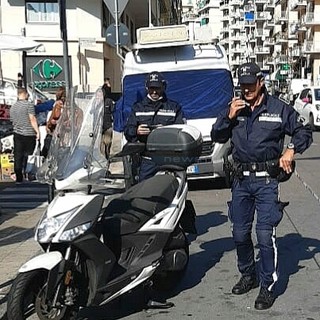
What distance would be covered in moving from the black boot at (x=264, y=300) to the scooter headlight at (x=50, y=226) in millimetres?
1711

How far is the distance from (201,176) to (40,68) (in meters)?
16.2

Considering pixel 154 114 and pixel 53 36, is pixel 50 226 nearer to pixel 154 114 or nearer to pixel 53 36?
pixel 154 114

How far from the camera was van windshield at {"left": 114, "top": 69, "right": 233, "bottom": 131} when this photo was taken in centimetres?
1205

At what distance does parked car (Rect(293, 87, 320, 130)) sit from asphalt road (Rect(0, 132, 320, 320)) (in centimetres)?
1470

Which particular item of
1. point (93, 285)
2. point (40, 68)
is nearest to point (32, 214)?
point (93, 285)

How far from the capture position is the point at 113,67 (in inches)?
1109

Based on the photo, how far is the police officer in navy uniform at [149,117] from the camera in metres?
7.06

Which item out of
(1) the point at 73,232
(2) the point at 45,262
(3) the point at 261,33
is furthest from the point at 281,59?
(2) the point at 45,262

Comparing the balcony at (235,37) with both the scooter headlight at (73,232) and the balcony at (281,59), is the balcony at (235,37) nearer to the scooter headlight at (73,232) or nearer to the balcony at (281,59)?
the balcony at (281,59)

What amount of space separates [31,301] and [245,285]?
1.97 metres

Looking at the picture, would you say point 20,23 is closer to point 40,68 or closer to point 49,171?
point 40,68

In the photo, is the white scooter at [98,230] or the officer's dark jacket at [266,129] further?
the officer's dark jacket at [266,129]

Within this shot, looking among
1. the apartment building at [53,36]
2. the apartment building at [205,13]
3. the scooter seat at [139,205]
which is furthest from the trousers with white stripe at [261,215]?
the apartment building at [205,13]

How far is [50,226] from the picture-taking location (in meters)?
4.55
